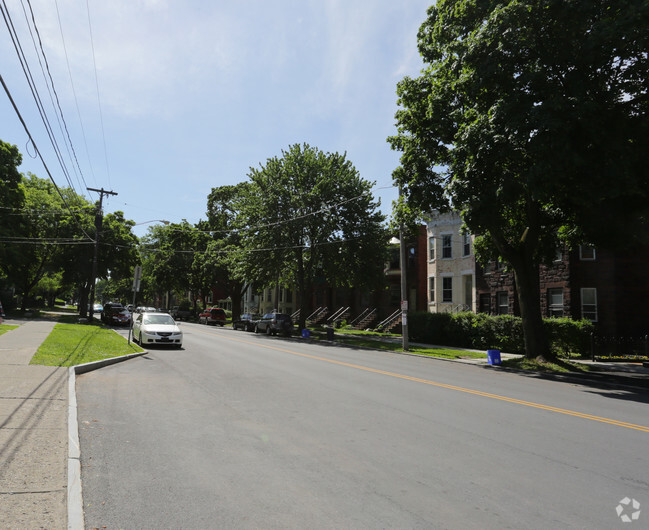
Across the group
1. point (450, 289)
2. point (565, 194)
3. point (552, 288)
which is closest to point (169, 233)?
point (450, 289)

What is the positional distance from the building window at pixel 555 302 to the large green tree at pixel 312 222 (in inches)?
444

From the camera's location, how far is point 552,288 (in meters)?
26.0

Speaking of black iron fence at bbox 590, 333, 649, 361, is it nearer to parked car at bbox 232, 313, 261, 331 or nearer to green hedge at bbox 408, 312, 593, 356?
green hedge at bbox 408, 312, 593, 356

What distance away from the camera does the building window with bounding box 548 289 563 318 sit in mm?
25469

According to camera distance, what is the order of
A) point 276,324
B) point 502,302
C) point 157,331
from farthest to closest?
point 276,324 < point 502,302 < point 157,331

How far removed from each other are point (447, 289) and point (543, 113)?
22695 millimetres

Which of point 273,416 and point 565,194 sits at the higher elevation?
point 565,194

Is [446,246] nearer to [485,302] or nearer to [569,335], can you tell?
[485,302]

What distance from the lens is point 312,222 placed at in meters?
31.4

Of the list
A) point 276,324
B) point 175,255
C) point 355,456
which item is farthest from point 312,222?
point 175,255

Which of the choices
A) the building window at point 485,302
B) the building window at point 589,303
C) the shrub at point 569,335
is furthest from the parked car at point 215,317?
the building window at point 589,303

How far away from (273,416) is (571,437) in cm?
448

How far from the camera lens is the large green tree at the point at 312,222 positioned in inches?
1246

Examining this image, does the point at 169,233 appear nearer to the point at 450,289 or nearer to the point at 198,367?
the point at 450,289
